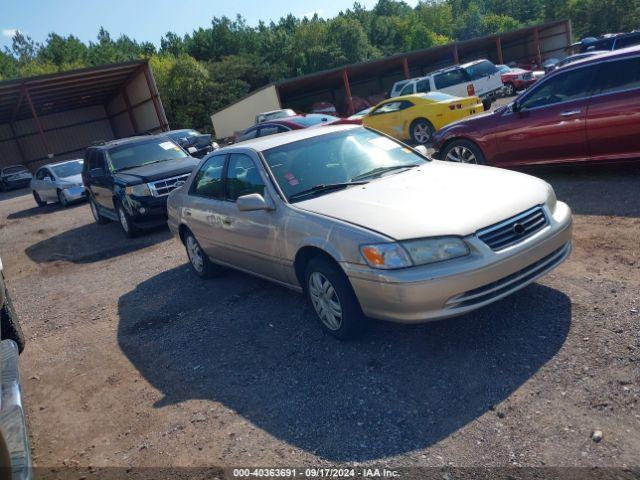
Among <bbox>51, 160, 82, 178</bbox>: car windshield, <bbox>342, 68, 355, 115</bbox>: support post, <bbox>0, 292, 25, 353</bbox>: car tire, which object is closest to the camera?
<bbox>0, 292, 25, 353</bbox>: car tire

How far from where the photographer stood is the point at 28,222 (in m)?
14.9

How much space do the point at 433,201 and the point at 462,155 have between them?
4817 mm

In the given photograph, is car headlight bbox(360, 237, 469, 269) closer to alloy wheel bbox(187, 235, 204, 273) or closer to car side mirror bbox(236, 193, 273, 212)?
car side mirror bbox(236, 193, 273, 212)

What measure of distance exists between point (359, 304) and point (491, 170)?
1.74 metres

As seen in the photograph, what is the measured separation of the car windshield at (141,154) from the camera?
10391 mm

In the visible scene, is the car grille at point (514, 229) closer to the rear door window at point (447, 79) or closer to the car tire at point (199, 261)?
the car tire at point (199, 261)

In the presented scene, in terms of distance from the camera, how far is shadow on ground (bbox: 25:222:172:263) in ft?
30.6

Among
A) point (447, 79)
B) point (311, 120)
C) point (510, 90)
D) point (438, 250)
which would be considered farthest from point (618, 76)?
point (510, 90)

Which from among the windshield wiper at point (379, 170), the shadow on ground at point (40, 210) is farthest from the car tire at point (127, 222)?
the shadow on ground at point (40, 210)

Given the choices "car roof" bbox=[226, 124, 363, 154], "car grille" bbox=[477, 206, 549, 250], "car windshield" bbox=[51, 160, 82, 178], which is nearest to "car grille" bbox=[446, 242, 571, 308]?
"car grille" bbox=[477, 206, 549, 250]

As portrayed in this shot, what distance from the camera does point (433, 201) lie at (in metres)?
3.92

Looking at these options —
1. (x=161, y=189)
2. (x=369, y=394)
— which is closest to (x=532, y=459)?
(x=369, y=394)

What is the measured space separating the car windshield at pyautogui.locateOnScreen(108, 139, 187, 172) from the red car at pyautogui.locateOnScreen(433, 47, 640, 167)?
5690mm

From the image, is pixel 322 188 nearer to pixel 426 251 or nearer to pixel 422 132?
pixel 426 251
